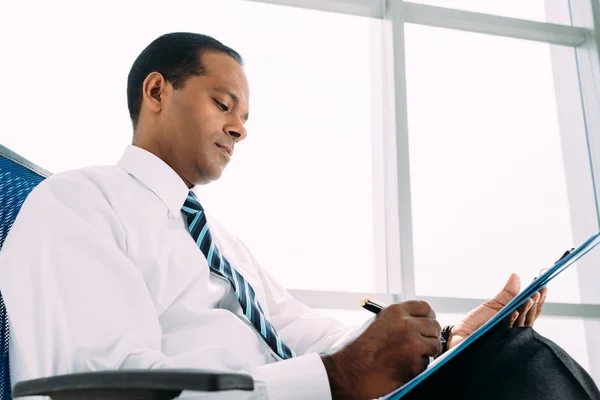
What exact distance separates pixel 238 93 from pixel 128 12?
138cm

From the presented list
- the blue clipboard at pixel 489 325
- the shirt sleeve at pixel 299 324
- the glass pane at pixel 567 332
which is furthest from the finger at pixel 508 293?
the glass pane at pixel 567 332

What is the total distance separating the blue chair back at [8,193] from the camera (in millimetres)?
812

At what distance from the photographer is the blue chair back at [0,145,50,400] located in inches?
31.9

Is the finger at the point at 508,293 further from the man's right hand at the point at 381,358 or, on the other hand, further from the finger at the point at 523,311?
the man's right hand at the point at 381,358

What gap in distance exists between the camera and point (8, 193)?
0.91m

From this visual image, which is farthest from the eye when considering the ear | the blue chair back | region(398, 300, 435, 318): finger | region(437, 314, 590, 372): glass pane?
region(437, 314, 590, 372): glass pane

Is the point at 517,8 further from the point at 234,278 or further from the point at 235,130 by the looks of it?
the point at 234,278

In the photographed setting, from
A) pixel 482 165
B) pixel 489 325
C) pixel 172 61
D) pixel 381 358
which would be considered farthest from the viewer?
pixel 482 165

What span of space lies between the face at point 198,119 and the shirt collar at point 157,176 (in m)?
0.09

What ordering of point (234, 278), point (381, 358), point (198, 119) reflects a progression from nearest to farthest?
point (381, 358) < point (234, 278) < point (198, 119)

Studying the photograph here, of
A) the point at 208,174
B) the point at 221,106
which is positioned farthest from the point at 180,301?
the point at 221,106

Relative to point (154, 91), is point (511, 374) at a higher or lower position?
lower

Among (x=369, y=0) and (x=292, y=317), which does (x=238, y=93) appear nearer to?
(x=292, y=317)

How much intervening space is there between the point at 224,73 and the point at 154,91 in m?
0.16
